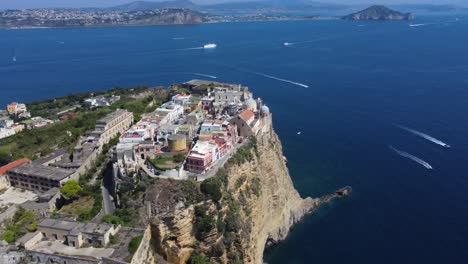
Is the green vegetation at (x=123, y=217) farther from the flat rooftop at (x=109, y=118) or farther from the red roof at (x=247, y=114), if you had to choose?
the flat rooftop at (x=109, y=118)

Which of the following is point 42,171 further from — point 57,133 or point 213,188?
point 213,188

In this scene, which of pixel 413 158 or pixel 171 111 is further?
pixel 413 158

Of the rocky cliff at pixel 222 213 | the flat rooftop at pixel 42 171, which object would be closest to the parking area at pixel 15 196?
the flat rooftop at pixel 42 171

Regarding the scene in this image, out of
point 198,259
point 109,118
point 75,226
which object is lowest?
point 198,259

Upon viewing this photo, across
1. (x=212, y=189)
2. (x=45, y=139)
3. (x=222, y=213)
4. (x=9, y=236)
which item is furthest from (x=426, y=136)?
(x=9, y=236)

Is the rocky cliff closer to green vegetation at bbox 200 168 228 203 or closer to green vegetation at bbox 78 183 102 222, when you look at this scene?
green vegetation at bbox 200 168 228 203
